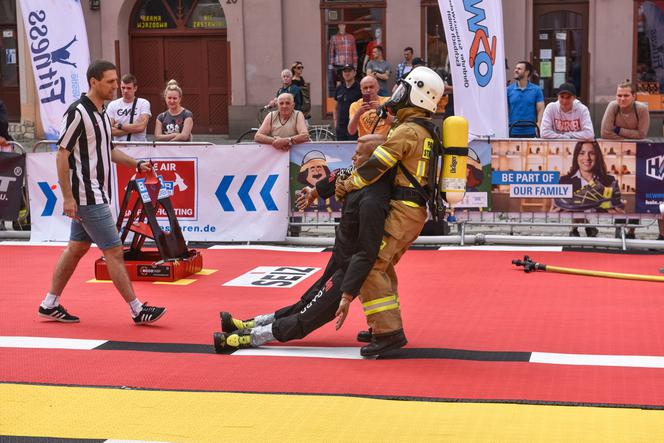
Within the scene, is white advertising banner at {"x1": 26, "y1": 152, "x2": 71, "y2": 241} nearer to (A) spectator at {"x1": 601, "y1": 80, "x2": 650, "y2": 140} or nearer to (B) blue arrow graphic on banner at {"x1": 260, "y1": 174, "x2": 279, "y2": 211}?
(B) blue arrow graphic on banner at {"x1": 260, "y1": 174, "x2": 279, "y2": 211}

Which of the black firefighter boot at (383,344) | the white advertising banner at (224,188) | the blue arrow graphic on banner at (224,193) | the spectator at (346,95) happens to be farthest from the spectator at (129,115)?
the black firefighter boot at (383,344)

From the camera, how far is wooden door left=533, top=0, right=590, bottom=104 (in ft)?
83.5

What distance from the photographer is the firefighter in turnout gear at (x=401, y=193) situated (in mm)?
7516

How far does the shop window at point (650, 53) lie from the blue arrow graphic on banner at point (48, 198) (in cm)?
1564

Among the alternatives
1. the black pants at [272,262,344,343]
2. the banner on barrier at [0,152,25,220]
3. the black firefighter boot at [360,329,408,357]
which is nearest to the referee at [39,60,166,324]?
the black pants at [272,262,344,343]


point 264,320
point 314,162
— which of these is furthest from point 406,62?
point 264,320

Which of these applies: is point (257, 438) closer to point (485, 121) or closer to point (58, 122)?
point (485, 121)

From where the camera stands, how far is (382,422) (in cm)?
609

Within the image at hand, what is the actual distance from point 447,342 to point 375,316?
2.84ft

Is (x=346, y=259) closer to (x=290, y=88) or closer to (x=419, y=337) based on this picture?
(x=419, y=337)

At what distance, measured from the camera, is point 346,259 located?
303 inches

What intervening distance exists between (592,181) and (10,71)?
2004 cm

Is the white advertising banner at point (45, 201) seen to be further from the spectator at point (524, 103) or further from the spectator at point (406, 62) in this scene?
the spectator at point (406, 62)

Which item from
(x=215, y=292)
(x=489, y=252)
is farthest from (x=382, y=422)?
(x=489, y=252)
